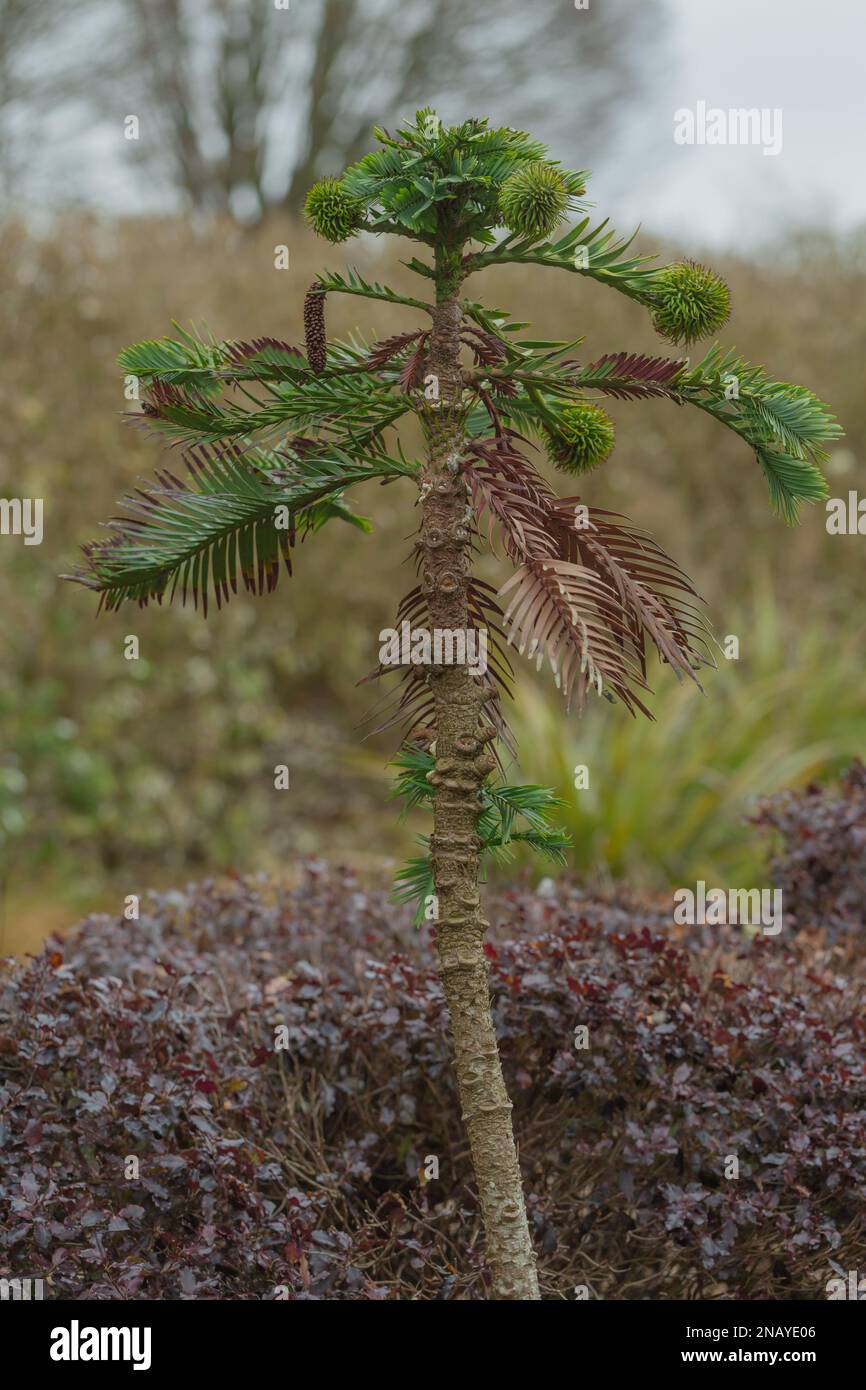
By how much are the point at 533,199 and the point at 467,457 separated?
1.31 ft

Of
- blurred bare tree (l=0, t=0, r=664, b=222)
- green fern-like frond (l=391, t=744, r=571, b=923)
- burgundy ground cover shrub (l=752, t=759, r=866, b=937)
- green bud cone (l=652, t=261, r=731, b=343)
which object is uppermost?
blurred bare tree (l=0, t=0, r=664, b=222)

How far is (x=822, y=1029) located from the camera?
108 inches

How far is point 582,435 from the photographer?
7.04 ft

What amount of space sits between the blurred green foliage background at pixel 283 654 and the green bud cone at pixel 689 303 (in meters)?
3.42

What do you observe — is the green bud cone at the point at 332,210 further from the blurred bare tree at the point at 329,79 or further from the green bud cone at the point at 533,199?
the blurred bare tree at the point at 329,79

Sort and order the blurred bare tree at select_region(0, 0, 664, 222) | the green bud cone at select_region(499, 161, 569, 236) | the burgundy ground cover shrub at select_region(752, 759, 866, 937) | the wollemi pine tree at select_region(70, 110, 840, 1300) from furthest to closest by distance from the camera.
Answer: the blurred bare tree at select_region(0, 0, 664, 222) → the burgundy ground cover shrub at select_region(752, 759, 866, 937) → the wollemi pine tree at select_region(70, 110, 840, 1300) → the green bud cone at select_region(499, 161, 569, 236)

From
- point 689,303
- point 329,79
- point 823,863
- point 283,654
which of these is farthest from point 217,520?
point 329,79

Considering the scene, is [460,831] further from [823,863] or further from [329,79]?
[329,79]

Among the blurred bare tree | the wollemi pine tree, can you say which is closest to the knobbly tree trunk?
the wollemi pine tree

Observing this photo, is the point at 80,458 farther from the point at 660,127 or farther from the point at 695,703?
the point at 660,127

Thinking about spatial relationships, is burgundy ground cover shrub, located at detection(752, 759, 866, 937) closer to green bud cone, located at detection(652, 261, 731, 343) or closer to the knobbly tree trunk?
the knobbly tree trunk

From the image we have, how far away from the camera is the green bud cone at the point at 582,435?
215 centimetres

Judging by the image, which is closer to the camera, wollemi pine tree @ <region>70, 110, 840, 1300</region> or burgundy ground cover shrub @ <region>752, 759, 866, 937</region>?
wollemi pine tree @ <region>70, 110, 840, 1300</region>

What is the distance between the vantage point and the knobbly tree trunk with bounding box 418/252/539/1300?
2.05 metres
